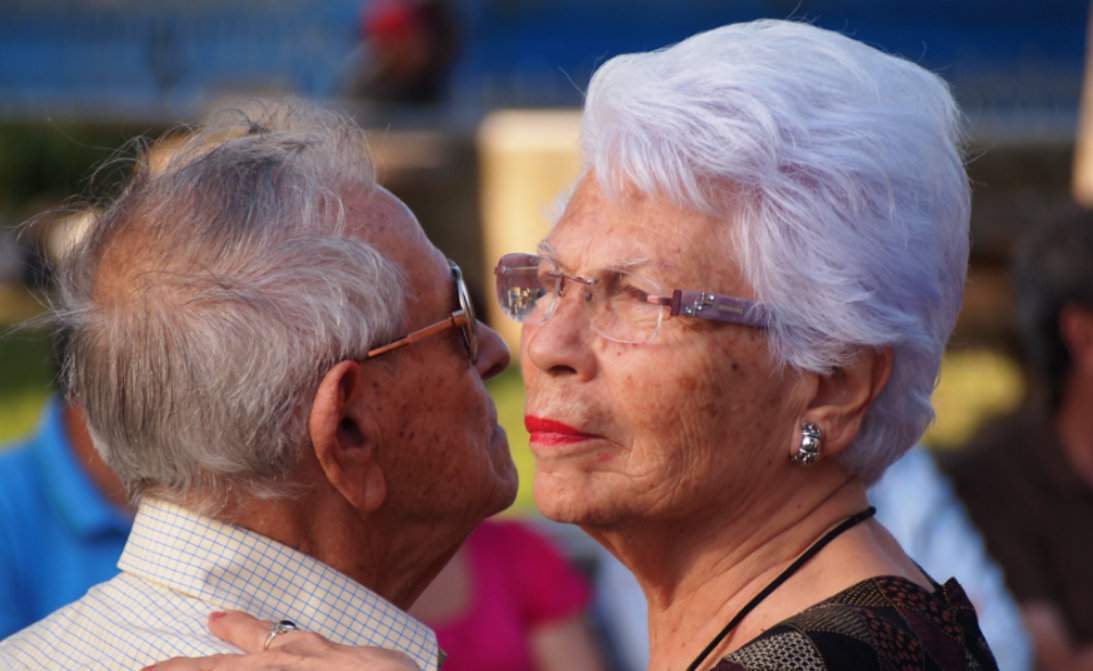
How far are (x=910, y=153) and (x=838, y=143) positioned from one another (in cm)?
13

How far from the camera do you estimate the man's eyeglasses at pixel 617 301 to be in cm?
254

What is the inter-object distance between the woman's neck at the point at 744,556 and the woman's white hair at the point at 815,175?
239 mm

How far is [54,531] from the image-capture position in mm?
4137

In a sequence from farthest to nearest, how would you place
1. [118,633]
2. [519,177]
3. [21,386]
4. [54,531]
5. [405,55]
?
1. [405,55]
2. [519,177]
3. [21,386]
4. [54,531]
5. [118,633]

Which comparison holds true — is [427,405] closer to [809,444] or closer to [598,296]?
[598,296]

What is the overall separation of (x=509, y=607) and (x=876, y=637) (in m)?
2.24

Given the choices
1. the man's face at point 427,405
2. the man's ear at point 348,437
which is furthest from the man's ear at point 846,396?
the man's ear at point 348,437

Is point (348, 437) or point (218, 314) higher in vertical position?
point (218, 314)

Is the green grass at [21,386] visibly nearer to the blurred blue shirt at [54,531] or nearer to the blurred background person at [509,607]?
the blurred blue shirt at [54,531]

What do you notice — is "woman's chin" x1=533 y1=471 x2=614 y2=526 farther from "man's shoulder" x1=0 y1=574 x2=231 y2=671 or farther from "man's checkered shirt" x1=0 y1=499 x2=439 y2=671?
"man's shoulder" x1=0 y1=574 x2=231 y2=671

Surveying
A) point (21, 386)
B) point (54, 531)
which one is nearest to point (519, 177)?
point (21, 386)

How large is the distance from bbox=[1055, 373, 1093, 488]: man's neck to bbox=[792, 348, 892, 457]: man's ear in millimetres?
2597

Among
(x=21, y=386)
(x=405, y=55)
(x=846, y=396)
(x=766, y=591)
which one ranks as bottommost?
(x=21, y=386)

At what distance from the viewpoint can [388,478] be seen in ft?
8.80
